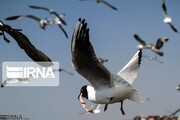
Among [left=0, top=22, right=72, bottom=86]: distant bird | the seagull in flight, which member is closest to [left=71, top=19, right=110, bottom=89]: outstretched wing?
the seagull in flight

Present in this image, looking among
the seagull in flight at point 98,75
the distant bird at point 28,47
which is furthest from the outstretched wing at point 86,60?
the distant bird at point 28,47

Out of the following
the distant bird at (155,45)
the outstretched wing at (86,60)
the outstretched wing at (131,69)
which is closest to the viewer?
the outstretched wing at (86,60)

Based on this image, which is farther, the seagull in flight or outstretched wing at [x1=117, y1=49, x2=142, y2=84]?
outstretched wing at [x1=117, y1=49, x2=142, y2=84]

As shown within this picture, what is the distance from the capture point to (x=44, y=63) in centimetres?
231

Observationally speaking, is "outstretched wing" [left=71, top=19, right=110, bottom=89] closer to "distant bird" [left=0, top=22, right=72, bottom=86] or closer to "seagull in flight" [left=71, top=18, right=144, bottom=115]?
"seagull in flight" [left=71, top=18, right=144, bottom=115]

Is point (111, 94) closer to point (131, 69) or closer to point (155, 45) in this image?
point (131, 69)

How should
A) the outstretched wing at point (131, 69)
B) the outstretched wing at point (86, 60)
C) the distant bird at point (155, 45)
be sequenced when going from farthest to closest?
the outstretched wing at point (131, 69)
the distant bird at point (155, 45)
the outstretched wing at point (86, 60)

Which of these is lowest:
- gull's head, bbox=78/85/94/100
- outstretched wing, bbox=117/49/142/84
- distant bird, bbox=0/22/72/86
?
gull's head, bbox=78/85/94/100

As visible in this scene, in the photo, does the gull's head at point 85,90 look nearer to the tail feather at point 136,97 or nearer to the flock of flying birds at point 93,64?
the flock of flying birds at point 93,64

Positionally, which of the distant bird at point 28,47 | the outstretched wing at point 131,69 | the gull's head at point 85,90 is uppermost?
the distant bird at point 28,47

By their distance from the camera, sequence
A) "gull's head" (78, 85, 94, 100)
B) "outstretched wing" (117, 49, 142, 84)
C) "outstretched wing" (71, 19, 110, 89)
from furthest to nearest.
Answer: "gull's head" (78, 85, 94, 100) < "outstretched wing" (117, 49, 142, 84) < "outstretched wing" (71, 19, 110, 89)

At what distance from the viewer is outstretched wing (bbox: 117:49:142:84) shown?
233 centimetres

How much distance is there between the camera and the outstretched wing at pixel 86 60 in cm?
210

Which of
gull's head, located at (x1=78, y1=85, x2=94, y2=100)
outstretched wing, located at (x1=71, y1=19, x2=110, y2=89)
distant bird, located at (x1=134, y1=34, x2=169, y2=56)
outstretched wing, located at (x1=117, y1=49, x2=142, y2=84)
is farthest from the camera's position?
gull's head, located at (x1=78, y1=85, x2=94, y2=100)
